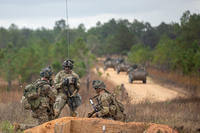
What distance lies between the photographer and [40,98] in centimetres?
830

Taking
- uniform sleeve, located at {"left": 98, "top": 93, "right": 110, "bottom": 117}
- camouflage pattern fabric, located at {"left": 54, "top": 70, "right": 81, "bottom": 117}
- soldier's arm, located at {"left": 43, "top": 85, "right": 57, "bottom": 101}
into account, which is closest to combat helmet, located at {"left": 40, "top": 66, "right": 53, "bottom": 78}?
soldier's arm, located at {"left": 43, "top": 85, "right": 57, "bottom": 101}

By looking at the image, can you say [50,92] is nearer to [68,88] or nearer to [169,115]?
[68,88]

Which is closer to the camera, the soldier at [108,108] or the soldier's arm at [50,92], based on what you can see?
the soldier at [108,108]

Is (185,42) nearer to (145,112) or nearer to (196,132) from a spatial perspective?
(145,112)

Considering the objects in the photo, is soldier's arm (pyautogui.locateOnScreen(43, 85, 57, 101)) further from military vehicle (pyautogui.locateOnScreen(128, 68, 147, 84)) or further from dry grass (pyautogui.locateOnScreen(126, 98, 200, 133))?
military vehicle (pyautogui.locateOnScreen(128, 68, 147, 84))

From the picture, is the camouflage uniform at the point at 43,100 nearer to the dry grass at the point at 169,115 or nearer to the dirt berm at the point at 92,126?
the dirt berm at the point at 92,126

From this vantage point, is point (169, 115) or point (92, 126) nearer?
point (92, 126)

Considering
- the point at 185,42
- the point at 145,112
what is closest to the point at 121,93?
the point at 145,112

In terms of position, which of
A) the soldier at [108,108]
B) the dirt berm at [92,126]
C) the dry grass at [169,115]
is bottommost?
the dry grass at [169,115]

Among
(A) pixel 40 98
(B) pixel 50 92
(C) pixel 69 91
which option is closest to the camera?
(A) pixel 40 98

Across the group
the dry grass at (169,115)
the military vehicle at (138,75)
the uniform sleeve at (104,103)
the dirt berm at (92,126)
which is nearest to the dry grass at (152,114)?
the dry grass at (169,115)

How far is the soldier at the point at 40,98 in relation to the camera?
321 inches

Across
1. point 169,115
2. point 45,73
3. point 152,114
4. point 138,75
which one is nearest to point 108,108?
point 45,73

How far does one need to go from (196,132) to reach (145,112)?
3.53 meters
